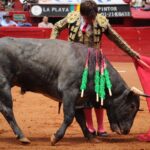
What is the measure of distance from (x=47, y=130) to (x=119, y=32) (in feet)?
30.2

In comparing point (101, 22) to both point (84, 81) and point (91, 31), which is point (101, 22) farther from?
point (84, 81)

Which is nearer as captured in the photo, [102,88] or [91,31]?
[102,88]

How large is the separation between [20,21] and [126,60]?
3.10 metres

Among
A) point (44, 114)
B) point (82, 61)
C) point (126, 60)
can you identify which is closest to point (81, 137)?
point (82, 61)

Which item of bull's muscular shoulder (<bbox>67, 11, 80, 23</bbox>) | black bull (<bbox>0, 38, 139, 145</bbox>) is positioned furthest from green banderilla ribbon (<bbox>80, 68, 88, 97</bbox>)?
bull's muscular shoulder (<bbox>67, 11, 80, 23</bbox>)

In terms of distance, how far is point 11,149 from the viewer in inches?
206

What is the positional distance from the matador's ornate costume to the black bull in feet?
0.96

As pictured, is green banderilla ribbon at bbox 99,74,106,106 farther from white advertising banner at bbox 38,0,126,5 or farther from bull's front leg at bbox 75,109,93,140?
white advertising banner at bbox 38,0,126,5

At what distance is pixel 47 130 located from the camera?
647 centimetres

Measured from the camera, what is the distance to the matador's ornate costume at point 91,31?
5961mm

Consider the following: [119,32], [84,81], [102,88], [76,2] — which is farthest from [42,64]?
[76,2]

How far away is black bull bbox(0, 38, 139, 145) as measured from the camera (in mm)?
5520

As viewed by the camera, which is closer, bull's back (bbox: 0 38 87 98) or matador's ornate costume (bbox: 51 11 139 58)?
bull's back (bbox: 0 38 87 98)

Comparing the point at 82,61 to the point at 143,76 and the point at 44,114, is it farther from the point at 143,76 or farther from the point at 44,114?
the point at 44,114
